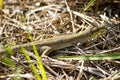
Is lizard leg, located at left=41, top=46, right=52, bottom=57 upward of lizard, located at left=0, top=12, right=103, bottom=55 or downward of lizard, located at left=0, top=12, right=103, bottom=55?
downward

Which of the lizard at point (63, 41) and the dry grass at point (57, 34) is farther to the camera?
the lizard at point (63, 41)

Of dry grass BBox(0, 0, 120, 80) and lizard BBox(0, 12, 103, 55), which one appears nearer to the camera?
dry grass BBox(0, 0, 120, 80)

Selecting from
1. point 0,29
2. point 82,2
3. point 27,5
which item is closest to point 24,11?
point 27,5

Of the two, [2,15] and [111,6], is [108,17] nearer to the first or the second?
[111,6]

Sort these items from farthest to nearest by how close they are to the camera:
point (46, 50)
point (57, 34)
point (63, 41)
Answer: point (57, 34) < point (63, 41) < point (46, 50)

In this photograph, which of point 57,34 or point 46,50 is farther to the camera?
point 57,34

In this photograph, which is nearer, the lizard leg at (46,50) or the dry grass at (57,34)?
the dry grass at (57,34)

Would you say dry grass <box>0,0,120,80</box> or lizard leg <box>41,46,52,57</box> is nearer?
dry grass <box>0,0,120,80</box>

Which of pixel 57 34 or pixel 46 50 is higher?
pixel 57 34

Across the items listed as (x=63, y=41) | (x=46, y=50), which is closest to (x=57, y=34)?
(x=63, y=41)

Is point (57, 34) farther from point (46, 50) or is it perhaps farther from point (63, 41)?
point (46, 50)

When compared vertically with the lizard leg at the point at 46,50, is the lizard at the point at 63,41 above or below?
above
